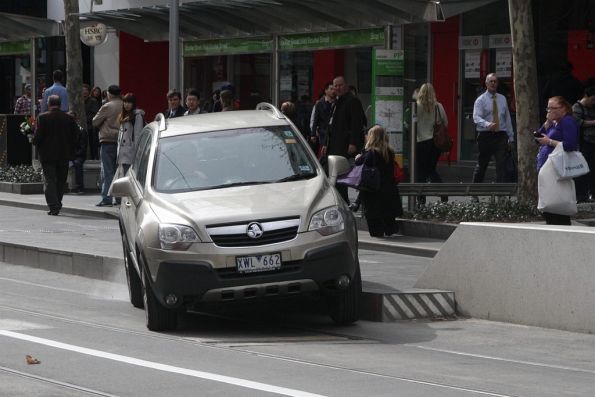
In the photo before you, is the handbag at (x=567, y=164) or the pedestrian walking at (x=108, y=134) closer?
the handbag at (x=567, y=164)

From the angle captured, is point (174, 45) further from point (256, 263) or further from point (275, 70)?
point (256, 263)

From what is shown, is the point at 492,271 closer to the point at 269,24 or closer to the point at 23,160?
the point at 269,24

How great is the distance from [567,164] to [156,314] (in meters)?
4.43

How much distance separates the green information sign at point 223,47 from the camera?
93.2 ft

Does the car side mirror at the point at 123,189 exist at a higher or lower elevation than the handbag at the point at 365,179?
higher

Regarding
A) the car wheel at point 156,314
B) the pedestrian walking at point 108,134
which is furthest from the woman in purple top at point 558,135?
the pedestrian walking at point 108,134

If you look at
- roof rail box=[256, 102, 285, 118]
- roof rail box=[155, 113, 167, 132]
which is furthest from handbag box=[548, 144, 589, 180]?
roof rail box=[155, 113, 167, 132]

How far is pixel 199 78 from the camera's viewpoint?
31266 mm

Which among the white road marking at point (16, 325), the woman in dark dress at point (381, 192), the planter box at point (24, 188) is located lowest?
the planter box at point (24, 188)

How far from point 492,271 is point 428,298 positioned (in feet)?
1.98

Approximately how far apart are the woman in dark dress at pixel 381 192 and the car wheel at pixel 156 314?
246 inches

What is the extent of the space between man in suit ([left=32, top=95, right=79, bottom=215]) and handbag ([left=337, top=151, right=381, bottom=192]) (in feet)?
21.3

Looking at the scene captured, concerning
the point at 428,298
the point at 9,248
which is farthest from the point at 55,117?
the point at 428,298

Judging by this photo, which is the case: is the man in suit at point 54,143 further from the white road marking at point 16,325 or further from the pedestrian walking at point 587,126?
the white road marking at point 16,325
